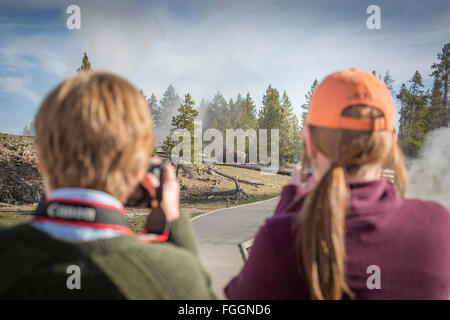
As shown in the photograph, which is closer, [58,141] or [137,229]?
[58,141]

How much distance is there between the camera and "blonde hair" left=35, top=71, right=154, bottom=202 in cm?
124

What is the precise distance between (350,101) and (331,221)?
1.89 ft

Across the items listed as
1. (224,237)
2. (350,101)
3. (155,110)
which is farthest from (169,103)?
(350,101)

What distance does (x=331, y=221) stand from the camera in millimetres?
1432

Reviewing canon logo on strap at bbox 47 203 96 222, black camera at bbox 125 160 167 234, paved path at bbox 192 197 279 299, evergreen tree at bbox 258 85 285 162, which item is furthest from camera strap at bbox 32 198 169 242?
evergreen tree at bbox 258 85 285 162

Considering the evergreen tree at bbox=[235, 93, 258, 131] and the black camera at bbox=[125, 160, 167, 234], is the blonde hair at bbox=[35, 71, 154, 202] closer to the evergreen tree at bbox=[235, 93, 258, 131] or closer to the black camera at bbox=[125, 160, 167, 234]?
the black camera at bbox=[125, 160, 167, 234]

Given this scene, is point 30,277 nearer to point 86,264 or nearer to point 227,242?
point 86,264

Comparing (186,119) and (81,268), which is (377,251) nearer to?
(81,268)

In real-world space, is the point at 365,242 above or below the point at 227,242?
above

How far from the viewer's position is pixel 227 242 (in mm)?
10531
